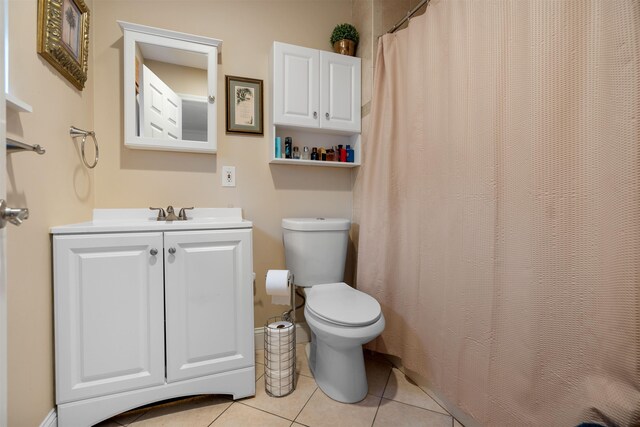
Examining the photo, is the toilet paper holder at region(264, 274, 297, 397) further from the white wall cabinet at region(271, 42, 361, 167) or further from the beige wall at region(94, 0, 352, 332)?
the white wall cabinet at region(271, 42, 361, 167)

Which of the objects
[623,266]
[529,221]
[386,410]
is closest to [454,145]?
[529,221]

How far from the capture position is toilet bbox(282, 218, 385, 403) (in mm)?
1136

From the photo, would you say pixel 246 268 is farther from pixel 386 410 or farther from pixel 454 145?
pixel 454 145

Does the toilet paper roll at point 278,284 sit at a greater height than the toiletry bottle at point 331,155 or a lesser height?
lesser

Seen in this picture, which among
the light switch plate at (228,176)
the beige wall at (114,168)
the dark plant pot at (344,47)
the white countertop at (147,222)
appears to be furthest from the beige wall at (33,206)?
the dark plant pot at (344,47)

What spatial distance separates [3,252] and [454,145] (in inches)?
54.3

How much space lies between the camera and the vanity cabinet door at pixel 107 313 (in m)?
1.02

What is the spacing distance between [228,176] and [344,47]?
1.11m

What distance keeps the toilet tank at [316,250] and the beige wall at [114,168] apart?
0.76 feet

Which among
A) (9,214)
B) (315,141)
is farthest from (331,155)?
(9,214)

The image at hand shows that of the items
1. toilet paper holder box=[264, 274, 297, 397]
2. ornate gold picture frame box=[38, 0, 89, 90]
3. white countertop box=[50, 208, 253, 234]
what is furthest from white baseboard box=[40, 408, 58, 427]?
ornate gold picture frame box=[38, 0, 89, 90]

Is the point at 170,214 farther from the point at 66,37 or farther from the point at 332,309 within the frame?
the point at 332,309

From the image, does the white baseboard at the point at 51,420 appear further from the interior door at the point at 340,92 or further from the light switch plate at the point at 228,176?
the interior door at the point at 340,92

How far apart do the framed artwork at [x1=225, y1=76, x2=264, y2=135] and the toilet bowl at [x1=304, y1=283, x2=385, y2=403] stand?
106 centimetres
